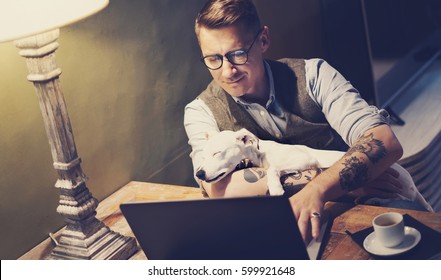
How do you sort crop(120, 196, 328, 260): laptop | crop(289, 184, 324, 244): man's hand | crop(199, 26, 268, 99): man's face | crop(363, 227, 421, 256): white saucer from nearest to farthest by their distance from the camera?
crop(120, 196, 328, 260): laptop
crop(363, 227, 421, 256): white saucer
crop(289, 184, 324, 244): man's hand
crop(199, 26, 268, 99): man's face

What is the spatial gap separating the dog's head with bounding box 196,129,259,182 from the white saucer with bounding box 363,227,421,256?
1.48ft

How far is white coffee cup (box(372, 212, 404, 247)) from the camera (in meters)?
1.48

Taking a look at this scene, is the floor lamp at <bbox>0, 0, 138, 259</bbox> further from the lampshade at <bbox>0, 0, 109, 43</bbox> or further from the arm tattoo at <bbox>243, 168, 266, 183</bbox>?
the arm tattoo at <bbox>243, 168, 266, 183</bbox>

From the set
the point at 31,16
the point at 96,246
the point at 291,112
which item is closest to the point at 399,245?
the point at 291,112

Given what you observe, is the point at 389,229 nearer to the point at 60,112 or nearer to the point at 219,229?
the point at 219,229

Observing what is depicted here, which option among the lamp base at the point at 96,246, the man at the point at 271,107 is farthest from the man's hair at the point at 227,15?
the lamp base at the point at 96,246

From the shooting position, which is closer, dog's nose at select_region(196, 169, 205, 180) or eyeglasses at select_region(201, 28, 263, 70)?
dog's nose at select_region(196, 169, 205, 180)

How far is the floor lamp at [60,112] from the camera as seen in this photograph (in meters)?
1.56

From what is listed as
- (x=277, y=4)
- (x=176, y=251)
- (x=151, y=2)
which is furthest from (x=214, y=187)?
(x=277, y=4)

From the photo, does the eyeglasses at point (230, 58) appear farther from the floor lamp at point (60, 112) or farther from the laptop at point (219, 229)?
the laptop at point (219, 229)

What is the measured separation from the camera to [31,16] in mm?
1564

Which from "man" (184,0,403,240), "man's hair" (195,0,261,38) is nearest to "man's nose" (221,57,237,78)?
"man" (184,0,403,240)

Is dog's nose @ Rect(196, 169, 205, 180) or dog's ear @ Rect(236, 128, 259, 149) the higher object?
dog's ear @ Rect(236, 128, 259, 149)
